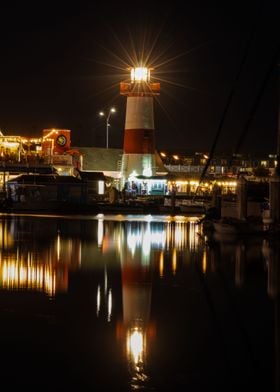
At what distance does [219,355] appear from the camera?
34.2 ft

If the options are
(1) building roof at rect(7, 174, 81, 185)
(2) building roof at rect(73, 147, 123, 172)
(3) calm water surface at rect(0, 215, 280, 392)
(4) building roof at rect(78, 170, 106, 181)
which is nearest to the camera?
(3) calm water surface at rect(0, 215, 280, 392)

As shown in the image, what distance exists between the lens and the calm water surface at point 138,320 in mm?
9328

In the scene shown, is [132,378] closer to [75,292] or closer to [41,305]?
[41,305]

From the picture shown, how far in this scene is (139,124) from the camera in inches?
2650

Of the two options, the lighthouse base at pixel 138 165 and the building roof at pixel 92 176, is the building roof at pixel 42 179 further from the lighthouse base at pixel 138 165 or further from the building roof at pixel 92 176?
the lighthouse base at pixel 138 165

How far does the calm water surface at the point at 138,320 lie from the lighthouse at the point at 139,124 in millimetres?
43027

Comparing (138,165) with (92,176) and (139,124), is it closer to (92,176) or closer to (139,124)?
(139,124)

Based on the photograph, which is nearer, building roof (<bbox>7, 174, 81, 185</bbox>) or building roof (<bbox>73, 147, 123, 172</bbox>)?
building roof (<bbox>7, 174, 81, 185</bbox>)

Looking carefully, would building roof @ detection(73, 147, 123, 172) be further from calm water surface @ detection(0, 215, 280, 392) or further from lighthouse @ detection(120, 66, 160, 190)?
calm water surface @ detection(0, 215, 280, 392)

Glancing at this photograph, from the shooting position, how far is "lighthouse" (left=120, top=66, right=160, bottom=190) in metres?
67.4

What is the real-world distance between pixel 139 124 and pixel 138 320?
55122 mm

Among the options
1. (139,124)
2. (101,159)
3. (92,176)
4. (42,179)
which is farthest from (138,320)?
(101,159)

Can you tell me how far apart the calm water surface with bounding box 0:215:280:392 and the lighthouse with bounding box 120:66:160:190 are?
43027mm

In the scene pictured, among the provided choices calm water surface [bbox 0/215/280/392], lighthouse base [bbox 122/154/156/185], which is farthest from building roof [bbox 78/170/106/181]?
calm water surface [bbox 0/215/280/392]
